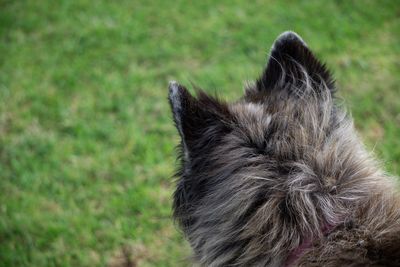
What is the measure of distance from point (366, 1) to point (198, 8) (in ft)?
8.37

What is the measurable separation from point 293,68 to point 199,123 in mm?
740

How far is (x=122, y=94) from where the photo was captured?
5023 mm

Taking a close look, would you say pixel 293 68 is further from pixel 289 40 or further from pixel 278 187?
pixel 278 187

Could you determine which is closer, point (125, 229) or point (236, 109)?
point (236, 109)

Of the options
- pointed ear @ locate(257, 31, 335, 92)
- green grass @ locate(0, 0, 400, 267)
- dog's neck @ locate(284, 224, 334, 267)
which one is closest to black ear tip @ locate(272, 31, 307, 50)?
pointed ear @ locate(257, 31, 335, 92)

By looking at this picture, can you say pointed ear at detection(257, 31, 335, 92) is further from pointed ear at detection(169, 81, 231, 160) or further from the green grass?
the green grass

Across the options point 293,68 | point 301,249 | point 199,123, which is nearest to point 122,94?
point 293,68

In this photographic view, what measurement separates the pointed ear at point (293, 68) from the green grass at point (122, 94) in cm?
105

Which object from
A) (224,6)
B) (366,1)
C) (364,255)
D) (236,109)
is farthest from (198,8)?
(364,255)

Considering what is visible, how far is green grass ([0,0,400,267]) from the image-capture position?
379 cm

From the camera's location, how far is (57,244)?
12.0 feet

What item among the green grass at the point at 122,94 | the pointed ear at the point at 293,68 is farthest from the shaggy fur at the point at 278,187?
the green grass at the point at 122,94

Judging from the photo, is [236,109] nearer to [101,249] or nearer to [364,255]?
[364,255]

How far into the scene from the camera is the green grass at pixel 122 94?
3.79 m
